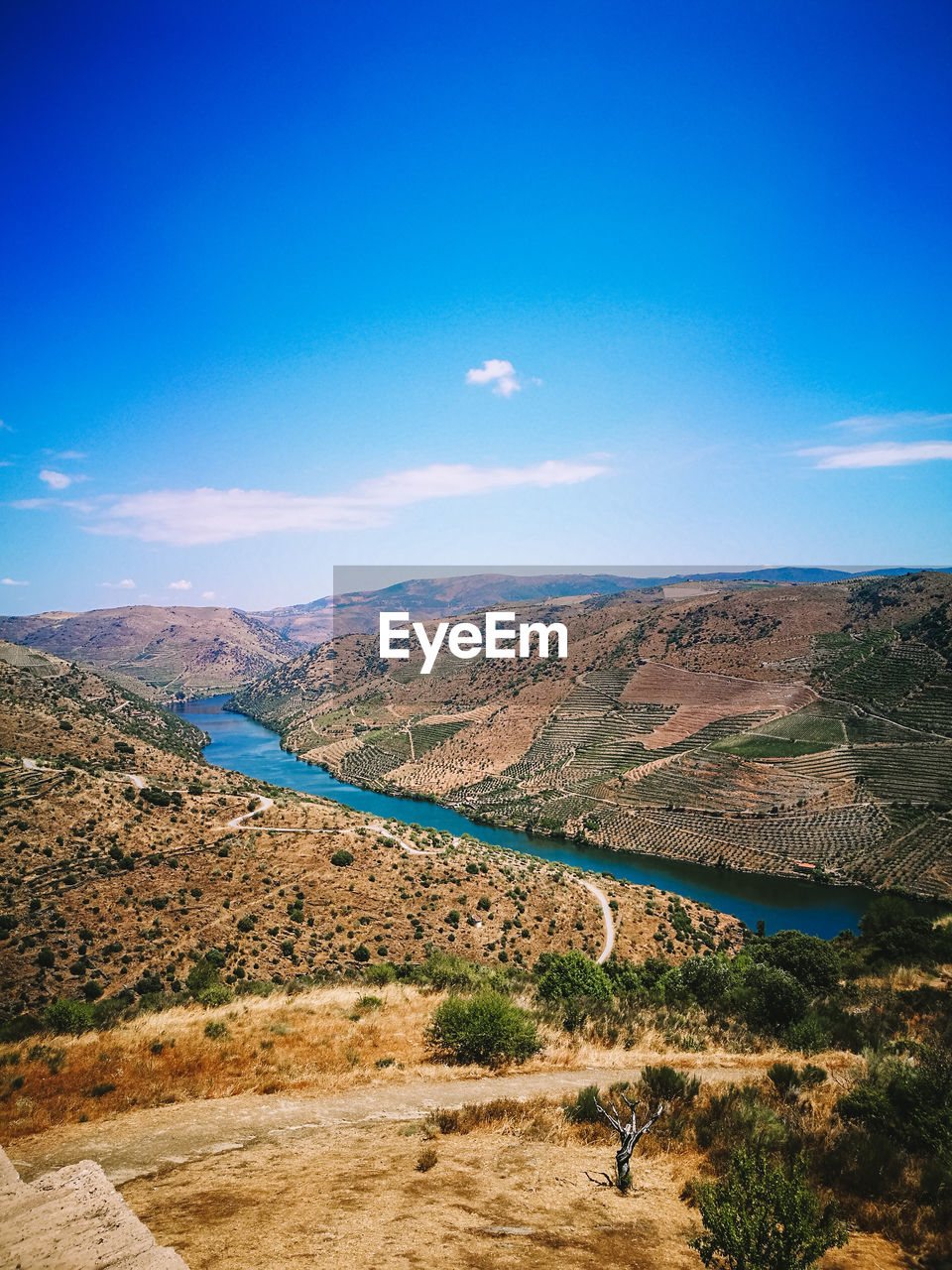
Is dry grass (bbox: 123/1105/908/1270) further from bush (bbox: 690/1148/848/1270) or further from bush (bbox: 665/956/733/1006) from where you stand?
bush (bbox: 665/956/733/1006)

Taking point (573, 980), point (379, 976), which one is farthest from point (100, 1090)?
point (573, 980)

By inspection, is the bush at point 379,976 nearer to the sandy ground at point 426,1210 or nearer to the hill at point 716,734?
the sandy ground at point 426,1210

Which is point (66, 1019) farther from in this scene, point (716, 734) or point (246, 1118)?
point (716, 734)

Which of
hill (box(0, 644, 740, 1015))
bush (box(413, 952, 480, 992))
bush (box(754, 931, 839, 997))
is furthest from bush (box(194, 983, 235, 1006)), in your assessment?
bush (box(754, 931, 839, 997))

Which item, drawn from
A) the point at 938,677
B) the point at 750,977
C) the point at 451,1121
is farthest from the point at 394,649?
the point at 451,1121

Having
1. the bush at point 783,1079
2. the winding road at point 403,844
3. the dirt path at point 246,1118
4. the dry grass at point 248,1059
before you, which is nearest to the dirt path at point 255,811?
the winding road at point 403,844

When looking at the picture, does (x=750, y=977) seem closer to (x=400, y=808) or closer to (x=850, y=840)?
(x=850, y=840)
